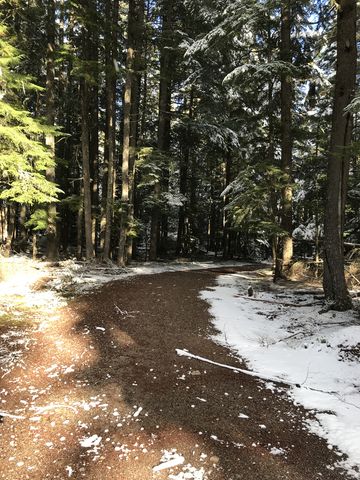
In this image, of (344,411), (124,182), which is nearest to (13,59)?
(124,182)

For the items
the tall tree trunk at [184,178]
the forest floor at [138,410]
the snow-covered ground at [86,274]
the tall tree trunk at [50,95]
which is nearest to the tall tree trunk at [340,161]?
the forest floor at [138,410]

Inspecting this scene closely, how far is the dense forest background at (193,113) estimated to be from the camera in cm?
1055

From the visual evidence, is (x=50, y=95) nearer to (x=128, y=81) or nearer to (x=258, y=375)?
(x=128, y=81)

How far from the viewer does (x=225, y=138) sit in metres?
21.2

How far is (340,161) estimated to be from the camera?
9.60 m

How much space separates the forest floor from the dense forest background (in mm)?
5102

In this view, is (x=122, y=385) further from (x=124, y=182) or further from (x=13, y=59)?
(x=124, y=182)

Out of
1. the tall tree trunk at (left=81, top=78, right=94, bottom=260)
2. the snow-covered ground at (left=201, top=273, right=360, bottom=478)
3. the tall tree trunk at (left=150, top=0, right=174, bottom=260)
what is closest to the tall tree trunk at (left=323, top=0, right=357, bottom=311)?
the snow-covered ground at (left=201, top=273, right=360, bottom=478)

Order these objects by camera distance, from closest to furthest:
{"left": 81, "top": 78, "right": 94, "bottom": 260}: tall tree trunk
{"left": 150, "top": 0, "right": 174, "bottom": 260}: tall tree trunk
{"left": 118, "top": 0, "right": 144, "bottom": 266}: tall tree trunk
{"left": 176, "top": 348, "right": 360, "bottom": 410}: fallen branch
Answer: {"left": 176, "top": 348, "right": 360, "bottom": 410}: fallen branch < {"left": 118, "top": 0, "right": 144, "bottom": 266}: tall tree trunk < {"left": 81, "top": 78, "right": 94, "bottom": 260}: tall tree trunk < {"left": 150, "top": 0, "right": 174, "bottom": 260}: tall tree trunk

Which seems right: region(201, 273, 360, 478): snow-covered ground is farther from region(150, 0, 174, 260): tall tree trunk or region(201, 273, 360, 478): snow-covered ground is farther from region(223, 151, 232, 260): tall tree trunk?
region(223, 151, 232, 260): tall tree trunk

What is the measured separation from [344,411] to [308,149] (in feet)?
59.5

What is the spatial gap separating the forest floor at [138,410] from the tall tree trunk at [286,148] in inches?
295

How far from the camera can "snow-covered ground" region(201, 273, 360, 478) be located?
470cm

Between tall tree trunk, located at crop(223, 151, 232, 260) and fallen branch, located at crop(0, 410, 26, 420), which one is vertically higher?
tall tree trunk, located at crop(223, 151, 232, 260)
